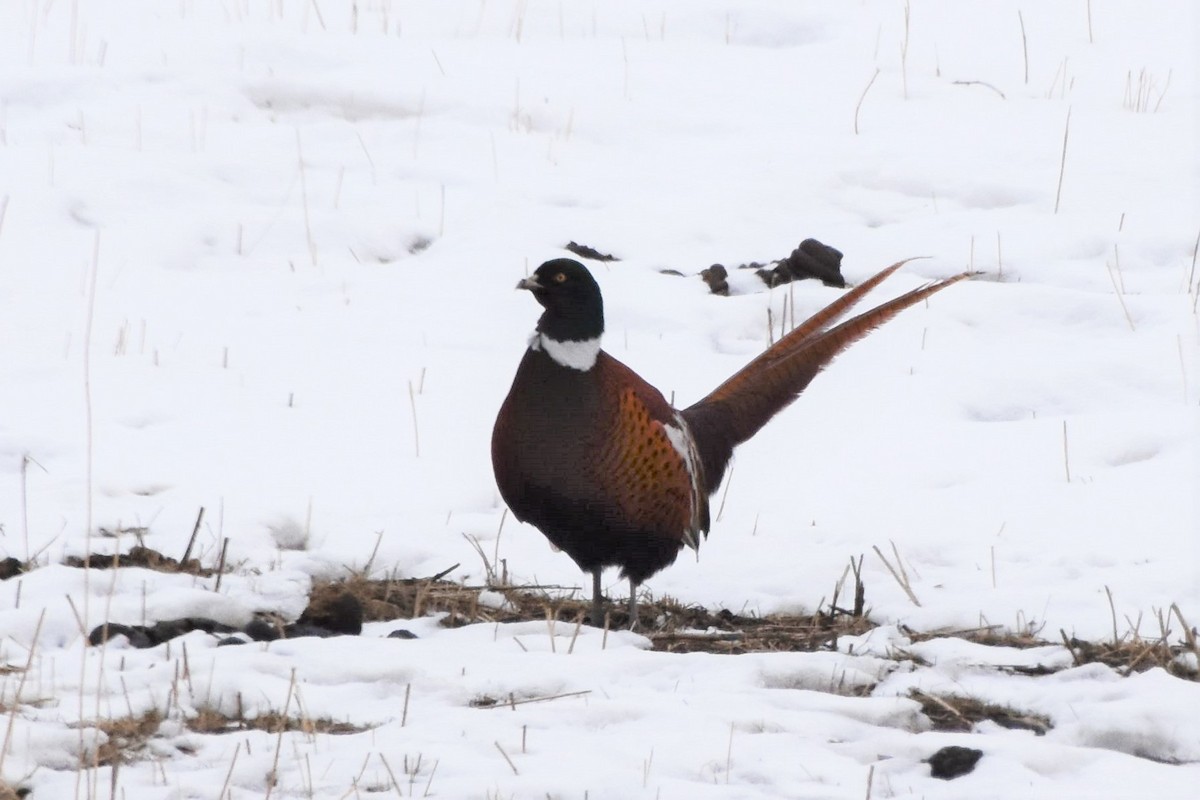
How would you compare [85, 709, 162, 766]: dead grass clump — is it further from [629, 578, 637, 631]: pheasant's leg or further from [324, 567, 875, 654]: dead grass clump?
[629, 578, 637, 631]: pheasant's leg

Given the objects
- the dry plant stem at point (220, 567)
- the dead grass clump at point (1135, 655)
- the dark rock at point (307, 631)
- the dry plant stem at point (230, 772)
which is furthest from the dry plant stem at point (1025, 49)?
the dry plant stem at point (230, 772)

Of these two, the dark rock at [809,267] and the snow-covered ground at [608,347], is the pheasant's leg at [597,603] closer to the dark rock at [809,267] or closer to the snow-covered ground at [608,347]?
the snow-covered ground at [608,347]

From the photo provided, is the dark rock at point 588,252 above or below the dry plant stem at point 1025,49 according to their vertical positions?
below

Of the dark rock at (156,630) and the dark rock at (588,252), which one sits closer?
the dark rock at (156,630)

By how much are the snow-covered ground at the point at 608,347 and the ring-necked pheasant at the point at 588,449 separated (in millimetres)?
374

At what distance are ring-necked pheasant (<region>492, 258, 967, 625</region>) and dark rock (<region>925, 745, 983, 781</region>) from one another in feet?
5.03

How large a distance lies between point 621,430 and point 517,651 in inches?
34.2

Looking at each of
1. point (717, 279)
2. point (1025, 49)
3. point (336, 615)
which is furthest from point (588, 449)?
point (1025, 49)

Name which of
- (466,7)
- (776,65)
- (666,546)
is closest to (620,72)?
(776,65)

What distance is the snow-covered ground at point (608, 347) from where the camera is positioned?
3.00 m

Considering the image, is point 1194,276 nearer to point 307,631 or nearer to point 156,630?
point 307,631

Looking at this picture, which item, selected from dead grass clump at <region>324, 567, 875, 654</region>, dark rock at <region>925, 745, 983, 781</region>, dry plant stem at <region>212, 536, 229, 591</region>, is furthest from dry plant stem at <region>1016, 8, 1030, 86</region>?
dark rock at <region>925, 745, 983, 781</region>

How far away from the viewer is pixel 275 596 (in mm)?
4051

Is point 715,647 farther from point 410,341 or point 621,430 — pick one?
point 410,341
